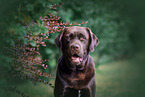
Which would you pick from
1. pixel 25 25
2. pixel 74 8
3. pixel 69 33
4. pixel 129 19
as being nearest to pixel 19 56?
pixel 25 25

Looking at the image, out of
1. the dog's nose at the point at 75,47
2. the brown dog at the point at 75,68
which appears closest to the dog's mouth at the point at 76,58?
the brown dog at the point at 75,68

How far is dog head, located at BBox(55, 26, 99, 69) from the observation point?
3551 mm

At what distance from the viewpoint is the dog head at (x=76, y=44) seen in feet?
11.7

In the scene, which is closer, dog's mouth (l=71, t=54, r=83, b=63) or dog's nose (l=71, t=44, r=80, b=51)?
dog's nose (l=71, t=44, r=80, b=51)

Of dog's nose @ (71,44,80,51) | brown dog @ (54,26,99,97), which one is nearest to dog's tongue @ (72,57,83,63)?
brown dog @ (54,26,99,97)

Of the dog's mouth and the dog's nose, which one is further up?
the dog's nose

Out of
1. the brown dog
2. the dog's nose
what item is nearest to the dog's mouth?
the brown dog

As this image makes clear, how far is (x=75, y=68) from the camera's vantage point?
12.6ft

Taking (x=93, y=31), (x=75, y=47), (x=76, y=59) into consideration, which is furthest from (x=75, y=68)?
(x=93, y=31)

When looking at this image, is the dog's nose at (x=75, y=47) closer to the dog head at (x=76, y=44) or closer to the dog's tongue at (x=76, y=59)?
the dog head at (x=76, y=44)

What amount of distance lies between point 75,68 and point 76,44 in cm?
54

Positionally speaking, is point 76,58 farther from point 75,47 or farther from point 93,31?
point 93,31

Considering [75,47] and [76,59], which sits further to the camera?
[76,59]

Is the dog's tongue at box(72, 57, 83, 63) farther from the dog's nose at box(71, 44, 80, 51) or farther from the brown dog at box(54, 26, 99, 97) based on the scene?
the dog's nose at box(71, 44, 80, 51)
